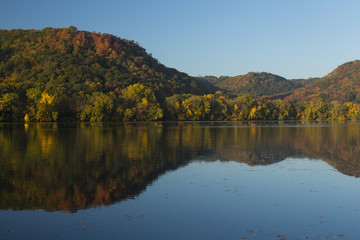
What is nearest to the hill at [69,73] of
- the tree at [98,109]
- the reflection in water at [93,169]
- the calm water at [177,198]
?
the tree at [98,109]

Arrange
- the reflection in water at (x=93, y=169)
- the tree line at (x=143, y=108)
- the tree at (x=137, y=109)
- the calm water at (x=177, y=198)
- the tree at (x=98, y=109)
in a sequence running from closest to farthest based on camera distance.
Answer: the calm water at (x=177, y=198)
the reflection in water at (x=93, y=169)
the tree line at (x=143, y=108)
the tree at (x=98, y=109)
the tree at (x=137, y=109)

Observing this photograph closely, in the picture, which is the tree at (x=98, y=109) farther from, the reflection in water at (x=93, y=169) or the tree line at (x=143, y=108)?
the reflection in water at (x=93, y=169)

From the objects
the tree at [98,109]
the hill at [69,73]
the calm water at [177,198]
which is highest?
the hill at [69,73]

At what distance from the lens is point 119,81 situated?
14012cm

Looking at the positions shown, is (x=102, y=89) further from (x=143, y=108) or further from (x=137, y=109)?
(x=143, y=108)

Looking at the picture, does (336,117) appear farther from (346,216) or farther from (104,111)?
(346,216)

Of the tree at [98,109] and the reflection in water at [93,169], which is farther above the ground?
the tree at [98,109]

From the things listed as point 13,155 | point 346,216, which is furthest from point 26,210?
point 13,155

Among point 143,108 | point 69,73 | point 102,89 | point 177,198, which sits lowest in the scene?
point 177,198

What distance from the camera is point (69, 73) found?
401 ft

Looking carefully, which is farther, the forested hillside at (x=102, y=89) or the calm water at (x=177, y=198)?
the forested hillside at (x=102, y=89)

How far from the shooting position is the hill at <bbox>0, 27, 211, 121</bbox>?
90.8m

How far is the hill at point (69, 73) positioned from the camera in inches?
3575

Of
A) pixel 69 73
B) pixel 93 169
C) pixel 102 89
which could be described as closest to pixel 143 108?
pixel 102 89
